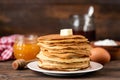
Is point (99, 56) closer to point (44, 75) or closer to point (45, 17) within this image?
point (44, 75)

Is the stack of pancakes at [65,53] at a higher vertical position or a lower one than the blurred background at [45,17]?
lower

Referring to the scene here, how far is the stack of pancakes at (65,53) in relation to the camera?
1033 millimetres

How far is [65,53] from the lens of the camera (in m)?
1.03

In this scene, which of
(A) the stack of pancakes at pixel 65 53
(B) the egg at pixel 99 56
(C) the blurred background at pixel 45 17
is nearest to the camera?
(A) the stack of pancakes at pixel 65 53

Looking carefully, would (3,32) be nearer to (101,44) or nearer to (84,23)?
(84,23)

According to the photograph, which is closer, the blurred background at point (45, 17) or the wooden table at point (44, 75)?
the wooden table at point (44, 75)

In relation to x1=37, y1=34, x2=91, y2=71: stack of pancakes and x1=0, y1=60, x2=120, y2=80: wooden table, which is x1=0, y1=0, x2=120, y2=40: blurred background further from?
x1=37, y1=34, x2=91, y2=71: stack of pancakes

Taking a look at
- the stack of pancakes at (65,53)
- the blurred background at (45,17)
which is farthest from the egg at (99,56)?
the blurred background at (45,17)

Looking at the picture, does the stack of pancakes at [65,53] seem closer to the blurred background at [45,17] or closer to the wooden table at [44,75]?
the wooden table at [44,75]

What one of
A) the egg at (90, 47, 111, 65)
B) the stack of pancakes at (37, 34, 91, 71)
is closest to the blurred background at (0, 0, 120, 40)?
the egg at (90, 47, 111, 65)

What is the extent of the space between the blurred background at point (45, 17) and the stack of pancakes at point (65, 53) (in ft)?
3.25

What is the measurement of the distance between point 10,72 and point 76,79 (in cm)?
26

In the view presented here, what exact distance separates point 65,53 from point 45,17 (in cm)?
103

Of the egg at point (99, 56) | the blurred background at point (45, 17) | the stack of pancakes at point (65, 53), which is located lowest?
the egg at point (99, 56)
